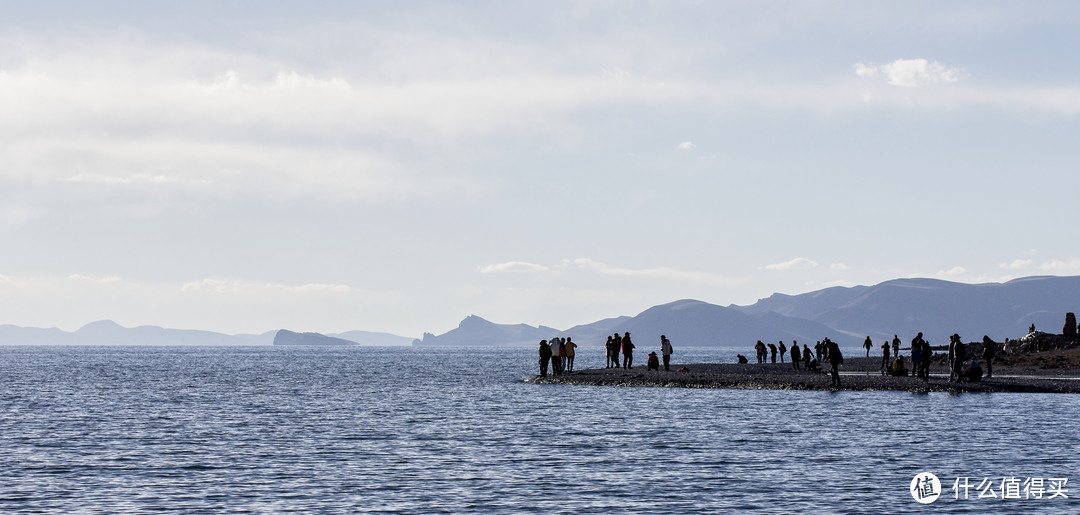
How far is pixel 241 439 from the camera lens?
106 feet

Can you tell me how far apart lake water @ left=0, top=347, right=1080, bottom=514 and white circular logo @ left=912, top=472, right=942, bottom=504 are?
229mm

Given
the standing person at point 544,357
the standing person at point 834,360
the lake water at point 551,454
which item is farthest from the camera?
the standing person at point 544,357

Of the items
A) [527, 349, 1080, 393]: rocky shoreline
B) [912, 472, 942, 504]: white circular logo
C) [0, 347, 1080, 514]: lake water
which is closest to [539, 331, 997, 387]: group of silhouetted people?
[527, 349, 1080, 393]: rocky shoreline

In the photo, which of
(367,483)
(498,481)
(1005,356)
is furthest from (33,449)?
(1005,356)

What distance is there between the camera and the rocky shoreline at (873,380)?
1853 inches

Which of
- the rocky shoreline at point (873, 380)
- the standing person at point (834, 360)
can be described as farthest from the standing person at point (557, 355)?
the standing person at point (834, 360)

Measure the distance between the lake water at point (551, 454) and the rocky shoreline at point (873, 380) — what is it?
2074mm

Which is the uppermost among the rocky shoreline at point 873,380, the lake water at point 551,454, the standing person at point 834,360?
the standing person at point 834,360

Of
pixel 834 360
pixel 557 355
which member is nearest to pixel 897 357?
pixel 834 360

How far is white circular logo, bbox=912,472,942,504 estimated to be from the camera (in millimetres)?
20844

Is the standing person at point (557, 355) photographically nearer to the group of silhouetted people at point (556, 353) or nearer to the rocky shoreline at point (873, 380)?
the group of silhouetted people at point (556, 353)

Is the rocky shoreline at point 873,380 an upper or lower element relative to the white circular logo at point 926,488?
upper

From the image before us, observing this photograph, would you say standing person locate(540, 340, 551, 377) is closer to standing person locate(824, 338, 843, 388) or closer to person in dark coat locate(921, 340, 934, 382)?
standing person locate(824, 338, 843, 388)

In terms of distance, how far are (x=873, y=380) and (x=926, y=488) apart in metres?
31.6
